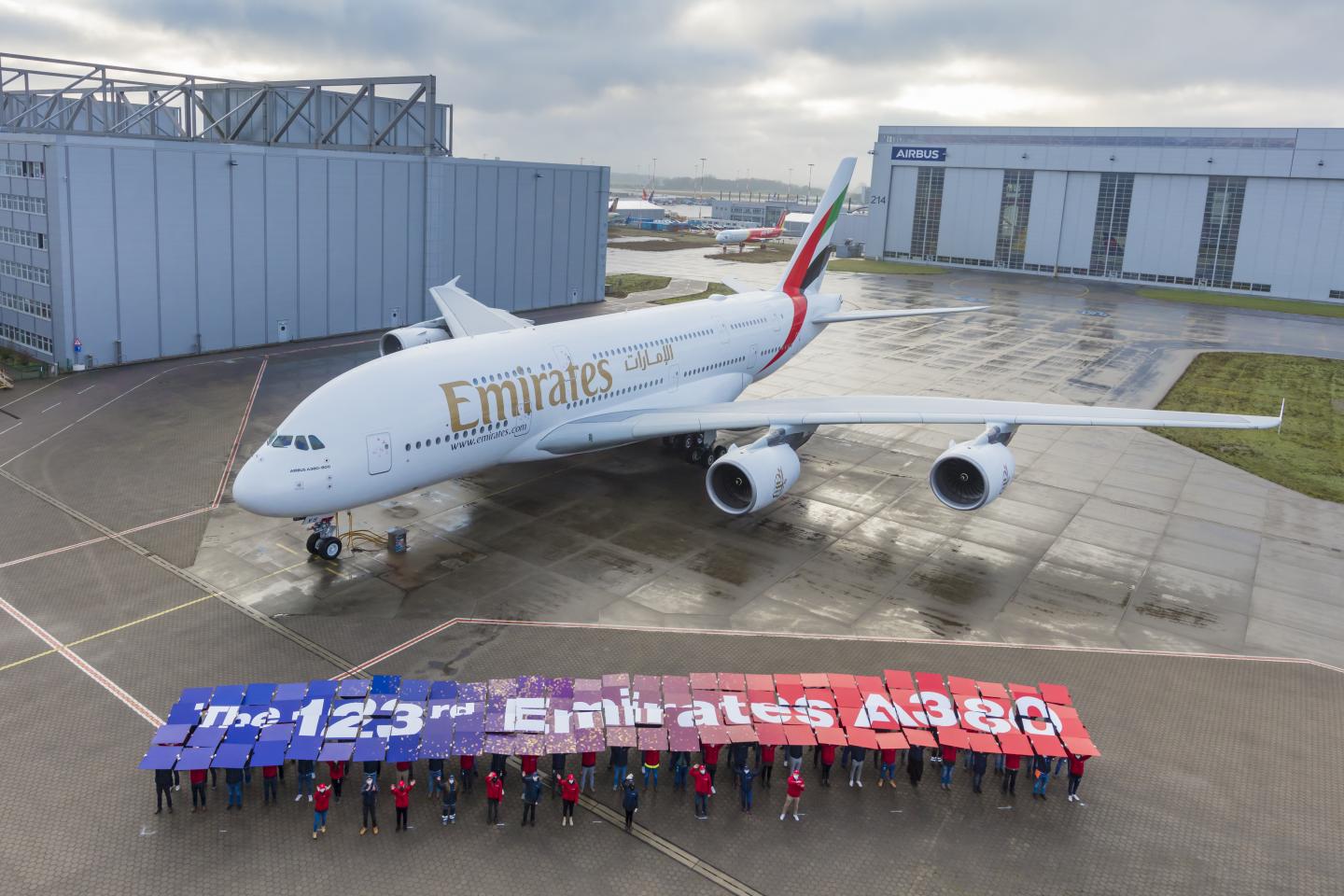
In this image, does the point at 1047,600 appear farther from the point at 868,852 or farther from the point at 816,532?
the point at 868,852

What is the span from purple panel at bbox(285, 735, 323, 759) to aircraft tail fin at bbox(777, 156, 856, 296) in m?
29.8

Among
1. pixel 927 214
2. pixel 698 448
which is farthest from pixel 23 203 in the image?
pixel 927 214

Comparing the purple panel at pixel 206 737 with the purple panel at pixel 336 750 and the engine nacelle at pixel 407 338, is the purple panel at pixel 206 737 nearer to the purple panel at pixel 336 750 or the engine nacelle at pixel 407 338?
the purple panel at pixel 336 750

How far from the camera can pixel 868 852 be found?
50.6ft

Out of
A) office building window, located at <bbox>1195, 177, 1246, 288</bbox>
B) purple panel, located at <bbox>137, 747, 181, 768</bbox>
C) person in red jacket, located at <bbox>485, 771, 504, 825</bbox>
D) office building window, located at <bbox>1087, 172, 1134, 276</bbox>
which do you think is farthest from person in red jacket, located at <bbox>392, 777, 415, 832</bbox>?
office building window, located at <bbox>1087, 172, 1134, 276</bbox>

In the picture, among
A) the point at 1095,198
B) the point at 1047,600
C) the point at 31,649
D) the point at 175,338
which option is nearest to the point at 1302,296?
the point at 1095,198

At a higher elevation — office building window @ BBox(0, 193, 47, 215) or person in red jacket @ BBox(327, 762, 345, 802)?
office building window @ BBox(0, 193, 47, 215)

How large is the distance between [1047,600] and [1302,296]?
96.2 m

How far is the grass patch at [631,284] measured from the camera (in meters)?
80.8

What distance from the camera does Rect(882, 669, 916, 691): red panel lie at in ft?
61.4

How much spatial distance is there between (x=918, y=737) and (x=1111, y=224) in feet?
359

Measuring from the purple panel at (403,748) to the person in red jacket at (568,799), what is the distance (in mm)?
2663

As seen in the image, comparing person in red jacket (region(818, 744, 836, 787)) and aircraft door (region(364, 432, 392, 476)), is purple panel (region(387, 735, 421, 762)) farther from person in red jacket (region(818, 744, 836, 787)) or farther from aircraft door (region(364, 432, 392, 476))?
aircraft door (region(364, 432, 392, 476))

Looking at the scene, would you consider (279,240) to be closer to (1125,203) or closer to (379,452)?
(379,452)
